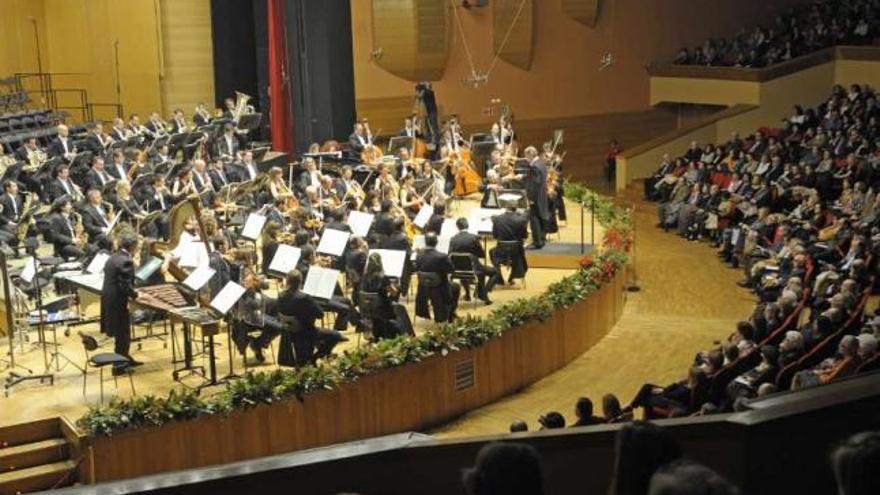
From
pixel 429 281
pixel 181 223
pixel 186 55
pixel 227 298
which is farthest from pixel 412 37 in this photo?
pixel 227 298

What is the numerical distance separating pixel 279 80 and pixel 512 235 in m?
8.21

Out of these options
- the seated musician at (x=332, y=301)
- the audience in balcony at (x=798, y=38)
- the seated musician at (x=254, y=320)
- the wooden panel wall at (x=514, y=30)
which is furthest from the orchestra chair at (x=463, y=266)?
the wooden panel wall at (x=514, y=30)

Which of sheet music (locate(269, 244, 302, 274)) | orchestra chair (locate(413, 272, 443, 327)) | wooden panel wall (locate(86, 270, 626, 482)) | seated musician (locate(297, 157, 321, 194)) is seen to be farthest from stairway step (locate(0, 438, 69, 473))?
seated musician (locate(297, 157, 321, 194))

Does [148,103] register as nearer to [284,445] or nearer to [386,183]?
[386,183]

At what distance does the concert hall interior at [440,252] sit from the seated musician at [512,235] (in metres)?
0.09

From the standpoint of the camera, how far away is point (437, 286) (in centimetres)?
1308

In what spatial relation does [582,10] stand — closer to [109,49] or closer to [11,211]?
[109,49]

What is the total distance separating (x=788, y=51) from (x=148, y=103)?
43.2ft

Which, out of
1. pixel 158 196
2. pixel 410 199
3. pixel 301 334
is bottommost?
pixel 301 334

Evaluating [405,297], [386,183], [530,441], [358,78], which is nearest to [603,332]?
[405,297]

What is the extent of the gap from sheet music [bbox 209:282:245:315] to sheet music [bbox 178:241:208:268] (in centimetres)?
129

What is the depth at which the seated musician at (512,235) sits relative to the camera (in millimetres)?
14906

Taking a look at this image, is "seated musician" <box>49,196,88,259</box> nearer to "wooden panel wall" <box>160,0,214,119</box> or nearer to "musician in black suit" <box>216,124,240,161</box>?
"musician in black suit" <box>216,124,240,161</box>

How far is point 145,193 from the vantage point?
15.9 meters
